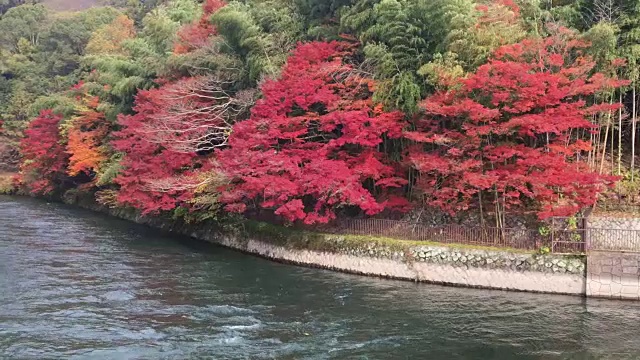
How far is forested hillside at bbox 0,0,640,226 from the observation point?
19.8m

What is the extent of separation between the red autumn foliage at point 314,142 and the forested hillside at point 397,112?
Answer: 8cm

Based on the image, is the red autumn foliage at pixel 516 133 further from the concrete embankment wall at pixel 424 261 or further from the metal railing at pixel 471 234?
the concrete embankment wall at pixel 424 261

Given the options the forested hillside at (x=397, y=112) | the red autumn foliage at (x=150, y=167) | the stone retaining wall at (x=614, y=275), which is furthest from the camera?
the red autumn foliage at (x=150, y=167)

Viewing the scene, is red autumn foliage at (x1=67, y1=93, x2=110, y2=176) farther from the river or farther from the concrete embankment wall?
the concrete embankment wall

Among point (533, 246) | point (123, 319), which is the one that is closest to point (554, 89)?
point (533, 246)

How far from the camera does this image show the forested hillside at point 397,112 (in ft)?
64.9

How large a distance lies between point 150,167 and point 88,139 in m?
15.3

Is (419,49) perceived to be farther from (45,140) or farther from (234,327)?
(45,140)

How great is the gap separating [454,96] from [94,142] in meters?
29.9

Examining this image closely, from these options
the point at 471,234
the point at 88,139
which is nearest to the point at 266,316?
the point at 471,234

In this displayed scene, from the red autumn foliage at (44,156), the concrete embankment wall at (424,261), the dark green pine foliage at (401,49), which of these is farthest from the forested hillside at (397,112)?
the red autumn foliage at (44,156)

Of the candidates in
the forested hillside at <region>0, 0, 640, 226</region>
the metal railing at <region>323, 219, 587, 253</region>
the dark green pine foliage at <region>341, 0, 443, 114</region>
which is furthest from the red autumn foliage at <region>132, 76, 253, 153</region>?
the metal railing at <region>323, 219, 587, 253</region>

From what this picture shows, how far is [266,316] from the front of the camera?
1557cm

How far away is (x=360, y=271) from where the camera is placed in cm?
2156
